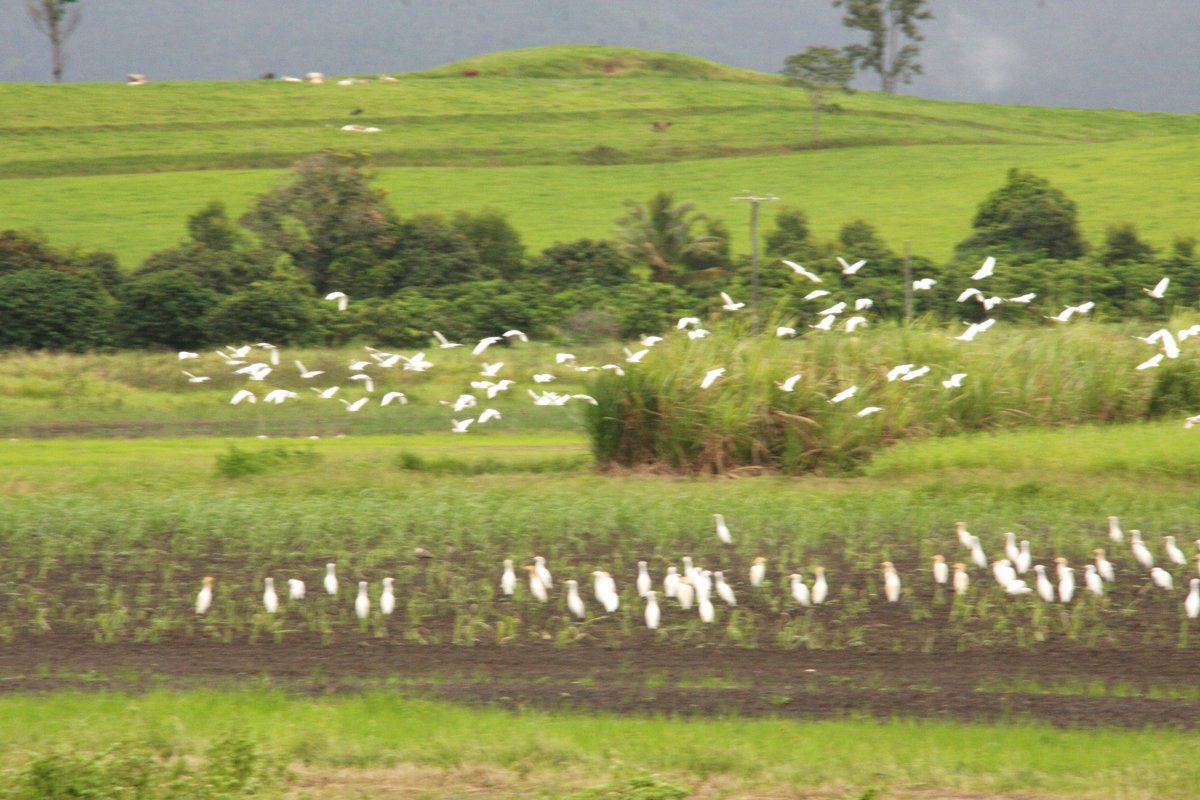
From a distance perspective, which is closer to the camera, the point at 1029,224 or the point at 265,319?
the point at 265,319

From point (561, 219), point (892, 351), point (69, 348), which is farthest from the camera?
point (561, 219)

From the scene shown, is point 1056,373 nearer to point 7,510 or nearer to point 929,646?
point 929,646

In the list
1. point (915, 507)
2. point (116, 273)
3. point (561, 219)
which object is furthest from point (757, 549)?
point (561, 219)

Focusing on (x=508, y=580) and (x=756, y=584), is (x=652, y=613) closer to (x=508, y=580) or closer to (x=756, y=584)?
(x=756, y=584)

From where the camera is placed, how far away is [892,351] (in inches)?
834

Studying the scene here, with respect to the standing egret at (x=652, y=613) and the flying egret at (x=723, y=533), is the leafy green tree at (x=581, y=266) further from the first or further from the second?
the standing egret at (x=652, y=613)

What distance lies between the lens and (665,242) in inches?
2095

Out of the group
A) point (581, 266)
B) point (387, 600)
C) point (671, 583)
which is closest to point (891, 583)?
point (671, 583)

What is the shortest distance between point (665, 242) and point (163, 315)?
20.2 m

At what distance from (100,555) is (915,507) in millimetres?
8389

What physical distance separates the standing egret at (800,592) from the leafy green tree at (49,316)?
32.2 meters

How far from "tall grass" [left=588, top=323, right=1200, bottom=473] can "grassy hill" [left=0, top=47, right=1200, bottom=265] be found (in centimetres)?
3971

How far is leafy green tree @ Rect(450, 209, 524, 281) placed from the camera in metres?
54.7

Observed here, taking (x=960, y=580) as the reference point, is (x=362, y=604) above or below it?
below
